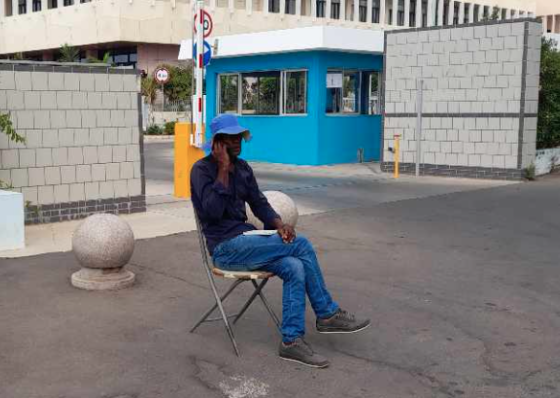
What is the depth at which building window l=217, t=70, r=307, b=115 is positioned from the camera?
19828 mm

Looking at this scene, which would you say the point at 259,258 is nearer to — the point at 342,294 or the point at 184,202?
the point at 342,294

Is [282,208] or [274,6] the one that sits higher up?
[274,6]

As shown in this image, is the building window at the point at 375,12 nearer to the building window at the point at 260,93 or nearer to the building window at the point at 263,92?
the building window at the point at 263,92

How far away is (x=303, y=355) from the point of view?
4523 millimetres

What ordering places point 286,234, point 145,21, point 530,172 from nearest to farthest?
point 286,234 < point 530,172 < point 145,21

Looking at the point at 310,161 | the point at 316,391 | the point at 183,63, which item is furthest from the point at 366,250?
the point at 183,63

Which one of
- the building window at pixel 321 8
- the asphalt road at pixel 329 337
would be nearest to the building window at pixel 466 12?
the building window at pixel 321 8

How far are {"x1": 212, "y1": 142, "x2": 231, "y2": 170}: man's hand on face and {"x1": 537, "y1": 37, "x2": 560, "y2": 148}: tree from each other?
13.8 m

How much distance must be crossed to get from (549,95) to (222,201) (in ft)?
46.2

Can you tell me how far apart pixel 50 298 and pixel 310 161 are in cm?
1371

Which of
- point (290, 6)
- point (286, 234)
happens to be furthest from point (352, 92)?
point (290, 6)

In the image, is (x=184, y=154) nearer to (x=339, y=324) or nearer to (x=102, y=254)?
(x=102, y=254)

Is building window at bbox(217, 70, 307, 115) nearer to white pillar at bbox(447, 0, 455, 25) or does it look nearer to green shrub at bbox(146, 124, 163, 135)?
green shrub at bbox(146, 124, 163, 135)

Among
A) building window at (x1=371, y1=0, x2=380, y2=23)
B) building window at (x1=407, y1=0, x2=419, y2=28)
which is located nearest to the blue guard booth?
building window at (x1=371, y1=0, x2=380, y2=23)
